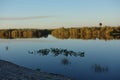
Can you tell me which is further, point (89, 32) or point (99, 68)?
point (89, 32)

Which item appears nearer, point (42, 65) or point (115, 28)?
point (42, 65)

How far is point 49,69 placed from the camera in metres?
32.7

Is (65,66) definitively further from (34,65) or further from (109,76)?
(109,76)

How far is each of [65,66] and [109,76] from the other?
7755 millimetres

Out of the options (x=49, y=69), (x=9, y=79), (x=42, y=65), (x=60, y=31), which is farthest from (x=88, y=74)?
(x=60, y=31)

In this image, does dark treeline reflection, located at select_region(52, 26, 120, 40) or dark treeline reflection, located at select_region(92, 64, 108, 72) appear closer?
dark treeline reflection, located at select_region(92, 64, 108, 72)

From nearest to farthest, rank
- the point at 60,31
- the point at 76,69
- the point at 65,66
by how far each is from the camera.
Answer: the point at 76,69
the point at 65,66
the point at 60,31

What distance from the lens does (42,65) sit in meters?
35.9

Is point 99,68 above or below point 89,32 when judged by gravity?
below

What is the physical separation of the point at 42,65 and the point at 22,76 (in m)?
15.2

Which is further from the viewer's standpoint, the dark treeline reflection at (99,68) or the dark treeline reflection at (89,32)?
the dark treeline reflection at (89,32)

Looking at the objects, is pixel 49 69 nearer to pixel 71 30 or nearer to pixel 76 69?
pixel 76 69

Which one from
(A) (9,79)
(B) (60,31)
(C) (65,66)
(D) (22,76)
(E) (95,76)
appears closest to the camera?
(A) (9,79)

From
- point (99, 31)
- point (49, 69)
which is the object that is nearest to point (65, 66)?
point (49, 69)
